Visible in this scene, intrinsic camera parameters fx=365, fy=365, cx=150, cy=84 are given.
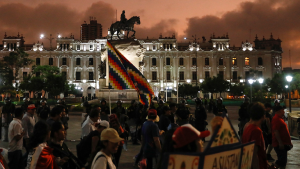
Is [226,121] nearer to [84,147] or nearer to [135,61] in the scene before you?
[84,147]

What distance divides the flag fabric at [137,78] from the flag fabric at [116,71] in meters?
Result: 0.31

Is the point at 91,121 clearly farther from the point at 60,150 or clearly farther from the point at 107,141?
the point at 107,141

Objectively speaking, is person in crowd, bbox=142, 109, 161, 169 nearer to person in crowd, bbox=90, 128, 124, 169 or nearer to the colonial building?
person in crowd, bbox=90, 128, 124, 169

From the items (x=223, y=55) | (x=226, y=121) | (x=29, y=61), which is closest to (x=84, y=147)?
(x=226, y=121)

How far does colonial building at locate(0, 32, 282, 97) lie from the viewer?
7200 centimetres

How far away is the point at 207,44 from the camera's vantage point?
2943 inches

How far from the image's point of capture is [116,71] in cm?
1105

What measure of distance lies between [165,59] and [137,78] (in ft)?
201

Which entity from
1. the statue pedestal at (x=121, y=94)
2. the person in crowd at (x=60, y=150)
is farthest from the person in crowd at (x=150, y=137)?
A: the statue pedestal at (x=121, y=94)

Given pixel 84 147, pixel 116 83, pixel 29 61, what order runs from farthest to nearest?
1. pixel 29 61
2. pixel 116 83
3. pixel 84 147

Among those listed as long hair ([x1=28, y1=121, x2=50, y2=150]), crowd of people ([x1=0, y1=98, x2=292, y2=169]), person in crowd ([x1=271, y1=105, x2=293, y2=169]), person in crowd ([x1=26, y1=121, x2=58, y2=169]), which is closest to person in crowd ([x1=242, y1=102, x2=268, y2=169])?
crowd of people ([x1=0, y1=98, x2=292, y2=169])

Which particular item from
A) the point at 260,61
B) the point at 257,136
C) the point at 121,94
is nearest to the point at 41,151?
the point at 257,136

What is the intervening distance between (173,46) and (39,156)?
6919 centimetres

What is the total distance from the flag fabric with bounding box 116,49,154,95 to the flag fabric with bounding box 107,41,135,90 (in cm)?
31
